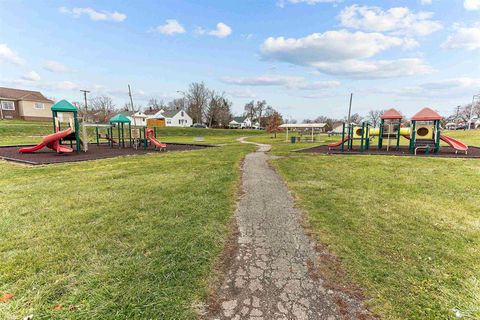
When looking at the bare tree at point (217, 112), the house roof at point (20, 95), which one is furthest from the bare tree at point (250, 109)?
the house roof at point (20, 95)

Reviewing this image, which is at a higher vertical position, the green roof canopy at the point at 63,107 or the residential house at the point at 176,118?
the residential house at the point at 176,118

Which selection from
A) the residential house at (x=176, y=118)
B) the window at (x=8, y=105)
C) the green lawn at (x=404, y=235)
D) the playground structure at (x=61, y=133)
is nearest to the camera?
the green lawn at (x=404, y=235)

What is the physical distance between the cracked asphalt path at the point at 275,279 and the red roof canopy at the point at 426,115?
50.5 feet

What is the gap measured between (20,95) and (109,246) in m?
63.0

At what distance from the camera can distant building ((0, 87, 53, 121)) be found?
154 feet

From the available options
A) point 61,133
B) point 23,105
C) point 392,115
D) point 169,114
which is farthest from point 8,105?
point 392,115

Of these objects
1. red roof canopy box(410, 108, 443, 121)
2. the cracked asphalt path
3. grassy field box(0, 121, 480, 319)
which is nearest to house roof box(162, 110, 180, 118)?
red roof canopy box(410, 108, 443, 121)

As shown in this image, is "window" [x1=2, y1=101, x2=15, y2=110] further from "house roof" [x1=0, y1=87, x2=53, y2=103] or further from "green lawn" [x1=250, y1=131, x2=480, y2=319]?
"green lawn" [x1=250, y1=131, x2=480, y2=319]

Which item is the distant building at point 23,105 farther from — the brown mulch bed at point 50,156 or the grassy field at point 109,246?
the grassy field at point 109,246

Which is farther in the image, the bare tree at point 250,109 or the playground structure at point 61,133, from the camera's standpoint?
the bare tree at point 250,109

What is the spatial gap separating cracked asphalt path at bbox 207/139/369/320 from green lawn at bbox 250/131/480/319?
13.2 inches

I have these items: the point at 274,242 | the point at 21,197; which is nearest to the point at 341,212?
the point at 274,242

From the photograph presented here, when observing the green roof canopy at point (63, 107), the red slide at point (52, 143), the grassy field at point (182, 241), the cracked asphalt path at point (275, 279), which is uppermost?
the green roof canopy at point (63, 107)

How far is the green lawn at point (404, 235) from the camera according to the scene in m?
Result: 2.64
